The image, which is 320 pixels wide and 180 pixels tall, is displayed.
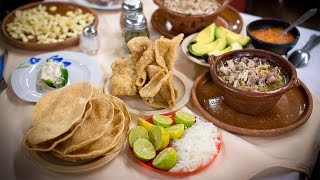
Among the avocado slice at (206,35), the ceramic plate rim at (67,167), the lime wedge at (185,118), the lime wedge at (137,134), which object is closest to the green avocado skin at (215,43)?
the avocado slice at (206,35)

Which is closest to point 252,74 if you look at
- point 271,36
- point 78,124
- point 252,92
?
point 252,92

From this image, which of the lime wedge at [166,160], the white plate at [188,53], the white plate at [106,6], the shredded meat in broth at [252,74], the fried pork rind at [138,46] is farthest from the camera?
the white plate at [106,6]

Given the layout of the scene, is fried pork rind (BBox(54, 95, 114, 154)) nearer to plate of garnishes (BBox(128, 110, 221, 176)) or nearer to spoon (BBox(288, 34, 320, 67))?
plate of garnishes (BBox(128, 110, 221, 176))

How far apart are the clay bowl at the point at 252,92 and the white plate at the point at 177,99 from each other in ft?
0.44

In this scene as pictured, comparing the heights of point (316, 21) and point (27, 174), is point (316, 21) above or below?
below

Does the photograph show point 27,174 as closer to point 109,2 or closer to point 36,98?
point 36,98

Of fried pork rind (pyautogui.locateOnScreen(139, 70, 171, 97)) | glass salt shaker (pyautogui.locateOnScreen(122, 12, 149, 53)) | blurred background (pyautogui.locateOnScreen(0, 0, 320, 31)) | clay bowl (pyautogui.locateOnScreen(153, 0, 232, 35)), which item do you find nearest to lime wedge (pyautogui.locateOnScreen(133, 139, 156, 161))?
fried pork rind (pyautogui.locateOnScreen(139, 70, 171, 97))

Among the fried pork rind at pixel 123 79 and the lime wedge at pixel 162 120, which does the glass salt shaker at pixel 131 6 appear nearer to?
the fried pork rind at pixel 123 79

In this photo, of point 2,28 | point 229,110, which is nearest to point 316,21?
point 229,110

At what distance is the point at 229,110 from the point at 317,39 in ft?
2.35

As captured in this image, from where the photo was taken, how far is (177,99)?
4.35ft

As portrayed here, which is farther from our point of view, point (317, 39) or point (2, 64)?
point (317, 39)

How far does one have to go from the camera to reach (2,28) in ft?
5.59

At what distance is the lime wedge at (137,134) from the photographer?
3.65 ft
